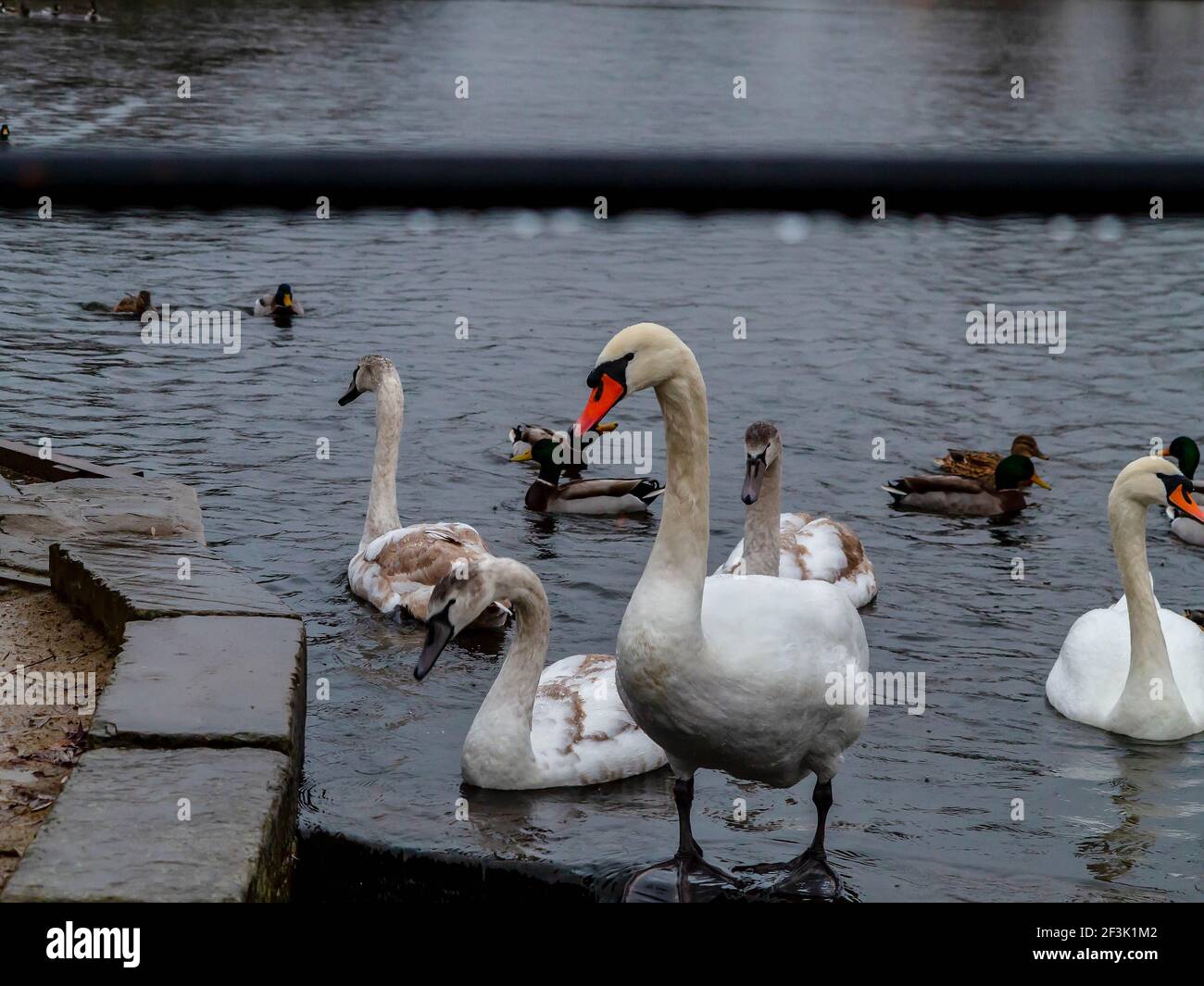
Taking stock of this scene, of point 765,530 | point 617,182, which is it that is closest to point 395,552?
point 765,530

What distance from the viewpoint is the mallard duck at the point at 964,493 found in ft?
36.0

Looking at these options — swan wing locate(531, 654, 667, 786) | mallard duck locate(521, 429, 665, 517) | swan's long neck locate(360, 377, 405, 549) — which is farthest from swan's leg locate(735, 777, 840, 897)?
mallard duck locate(521, 429, 665, 517)

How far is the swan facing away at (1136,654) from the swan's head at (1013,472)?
9.08 feet

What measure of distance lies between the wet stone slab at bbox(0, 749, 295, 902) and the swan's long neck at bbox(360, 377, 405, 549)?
4362 mm

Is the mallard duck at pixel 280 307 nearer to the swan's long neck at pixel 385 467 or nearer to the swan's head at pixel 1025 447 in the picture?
the swan's long neck at pixel 385 467

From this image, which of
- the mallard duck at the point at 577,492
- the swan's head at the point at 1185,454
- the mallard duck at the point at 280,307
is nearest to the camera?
the mallard duck at the point at 577,492

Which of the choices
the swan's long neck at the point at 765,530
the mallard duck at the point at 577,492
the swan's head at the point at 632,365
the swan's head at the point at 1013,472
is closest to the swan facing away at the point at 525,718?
the swan's long neck at the point at 765,530

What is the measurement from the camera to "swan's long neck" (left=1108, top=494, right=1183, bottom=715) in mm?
7762

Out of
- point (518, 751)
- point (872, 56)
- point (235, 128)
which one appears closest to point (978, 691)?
point (518, 751)

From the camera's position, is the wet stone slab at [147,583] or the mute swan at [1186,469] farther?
the mute swan at [1186,469]

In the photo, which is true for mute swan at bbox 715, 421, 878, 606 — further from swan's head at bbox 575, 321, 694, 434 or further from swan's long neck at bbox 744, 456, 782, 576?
swan's head at bbox 575, 321, 694, 434

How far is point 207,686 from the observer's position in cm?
550

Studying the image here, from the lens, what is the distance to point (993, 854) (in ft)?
20.6

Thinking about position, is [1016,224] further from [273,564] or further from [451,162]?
[451,162]
